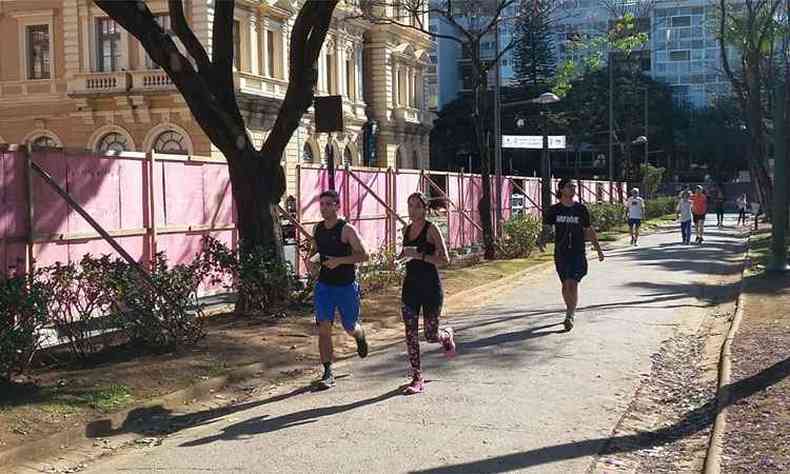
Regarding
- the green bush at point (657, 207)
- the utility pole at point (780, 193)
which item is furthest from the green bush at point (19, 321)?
the green bush at point (657, 207)

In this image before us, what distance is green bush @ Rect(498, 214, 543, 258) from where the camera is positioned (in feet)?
70.3

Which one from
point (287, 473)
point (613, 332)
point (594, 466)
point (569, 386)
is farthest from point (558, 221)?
point (287, 473)

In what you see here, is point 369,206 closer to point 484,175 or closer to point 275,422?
point 484,175

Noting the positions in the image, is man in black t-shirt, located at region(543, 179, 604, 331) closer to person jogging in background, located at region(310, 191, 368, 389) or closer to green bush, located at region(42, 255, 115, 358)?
person jogging in background, located at region(310, 191, 368, 389)

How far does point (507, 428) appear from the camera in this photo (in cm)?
657

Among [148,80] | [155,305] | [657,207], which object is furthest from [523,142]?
[657,207]

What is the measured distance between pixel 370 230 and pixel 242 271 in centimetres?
621

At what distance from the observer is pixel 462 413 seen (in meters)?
7.02

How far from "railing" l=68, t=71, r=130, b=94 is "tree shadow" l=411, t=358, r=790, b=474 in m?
36.5

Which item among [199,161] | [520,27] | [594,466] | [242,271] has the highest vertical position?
[520,27]

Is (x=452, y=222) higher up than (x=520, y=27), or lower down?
lower down

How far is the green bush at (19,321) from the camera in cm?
720

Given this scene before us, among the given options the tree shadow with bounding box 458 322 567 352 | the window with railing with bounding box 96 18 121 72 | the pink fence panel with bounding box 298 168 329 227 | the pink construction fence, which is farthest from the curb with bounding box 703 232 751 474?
the window with railing with bounding box 96 18 121 72

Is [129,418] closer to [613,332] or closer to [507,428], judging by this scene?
[507,428]
